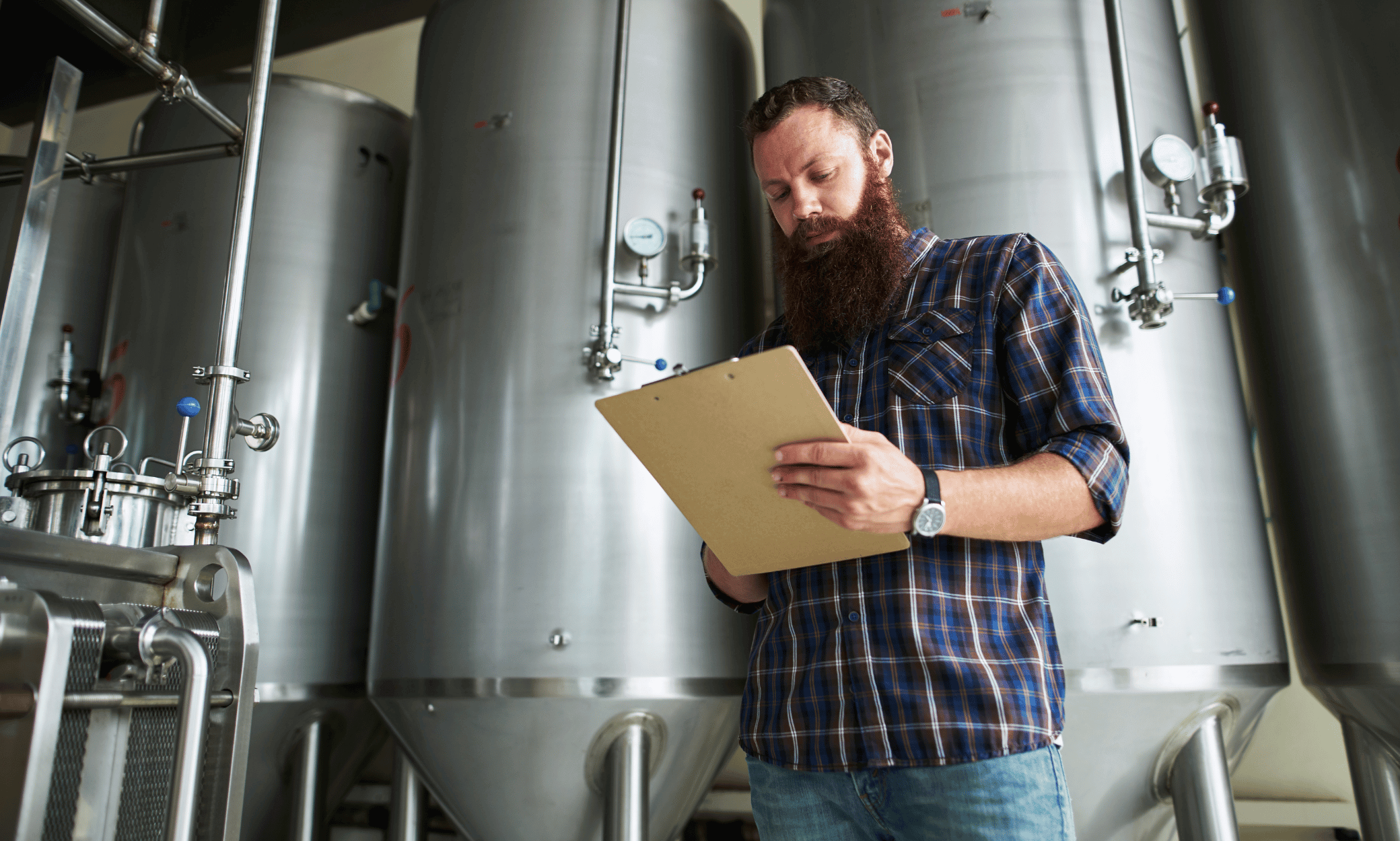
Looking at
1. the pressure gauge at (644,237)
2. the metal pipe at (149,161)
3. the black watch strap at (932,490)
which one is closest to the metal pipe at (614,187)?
the pressure gauge at (644,237)

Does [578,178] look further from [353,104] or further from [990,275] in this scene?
[990,275]

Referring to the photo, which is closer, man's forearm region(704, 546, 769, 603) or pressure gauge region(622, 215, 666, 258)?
man's forearm region(704, 546, 769, 603)

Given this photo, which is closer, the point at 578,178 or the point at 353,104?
the point at 578,178

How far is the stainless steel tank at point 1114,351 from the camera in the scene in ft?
6.23

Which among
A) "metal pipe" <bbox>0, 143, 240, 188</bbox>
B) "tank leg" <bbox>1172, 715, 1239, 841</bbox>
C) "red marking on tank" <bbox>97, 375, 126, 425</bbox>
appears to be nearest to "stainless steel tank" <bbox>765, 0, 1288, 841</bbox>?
"tank leg" <bbox>1172, 715, 1239, 841</bbox>

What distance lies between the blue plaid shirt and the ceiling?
3837 mm

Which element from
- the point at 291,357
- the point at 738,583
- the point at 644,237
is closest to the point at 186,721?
the point at 738,583

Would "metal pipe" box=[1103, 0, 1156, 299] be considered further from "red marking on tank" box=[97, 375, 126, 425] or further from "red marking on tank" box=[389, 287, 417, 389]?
"red marking on tank" box=[97, 375, 126, 425]

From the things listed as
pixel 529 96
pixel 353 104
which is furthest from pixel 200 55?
pixel 529 96

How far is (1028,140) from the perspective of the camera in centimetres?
218

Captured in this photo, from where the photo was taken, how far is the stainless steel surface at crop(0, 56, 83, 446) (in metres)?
1.44

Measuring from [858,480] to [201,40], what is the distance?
4.72m

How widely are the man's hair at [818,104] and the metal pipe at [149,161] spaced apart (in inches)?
44.3

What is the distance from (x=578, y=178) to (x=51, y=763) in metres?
1.89
